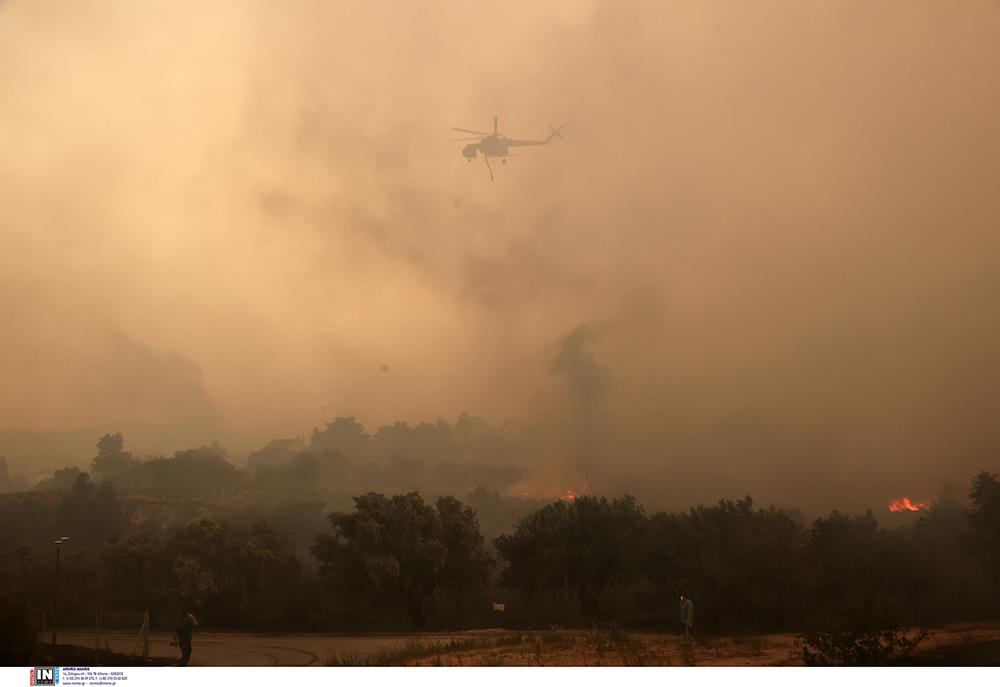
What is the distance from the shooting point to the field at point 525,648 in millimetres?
13633

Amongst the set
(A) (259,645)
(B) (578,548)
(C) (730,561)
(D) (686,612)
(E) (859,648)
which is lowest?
(E) (859,648)

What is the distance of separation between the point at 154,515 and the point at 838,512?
1323 cm

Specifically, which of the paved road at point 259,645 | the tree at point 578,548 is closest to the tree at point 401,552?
the tree at point 578,548

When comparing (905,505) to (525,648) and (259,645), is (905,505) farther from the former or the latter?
(259,645)

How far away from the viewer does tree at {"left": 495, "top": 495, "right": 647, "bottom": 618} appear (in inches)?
653

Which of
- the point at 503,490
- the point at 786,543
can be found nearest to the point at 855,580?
the point at 786,543

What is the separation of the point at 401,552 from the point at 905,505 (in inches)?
365

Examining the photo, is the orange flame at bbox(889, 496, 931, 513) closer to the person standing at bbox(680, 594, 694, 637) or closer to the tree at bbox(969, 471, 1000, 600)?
the tree at bbox(969, 471, 1000, 600)

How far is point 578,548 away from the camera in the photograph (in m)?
16.8

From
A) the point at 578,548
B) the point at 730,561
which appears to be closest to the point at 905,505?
the point at 730,561

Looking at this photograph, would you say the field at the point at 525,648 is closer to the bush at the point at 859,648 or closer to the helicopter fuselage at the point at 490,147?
the bush at the point at 859,648

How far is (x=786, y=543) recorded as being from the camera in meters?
15.6

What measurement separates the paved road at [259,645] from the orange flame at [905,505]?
26.9 ft
